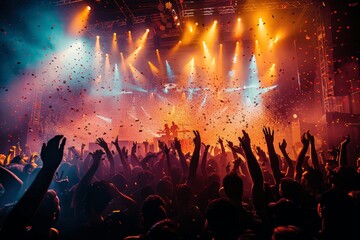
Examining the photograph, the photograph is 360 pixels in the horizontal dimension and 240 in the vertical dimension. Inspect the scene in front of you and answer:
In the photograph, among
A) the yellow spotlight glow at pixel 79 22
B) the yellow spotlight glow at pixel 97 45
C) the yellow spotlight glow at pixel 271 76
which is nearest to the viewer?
the yellow spotlight glow at pixel 79 22

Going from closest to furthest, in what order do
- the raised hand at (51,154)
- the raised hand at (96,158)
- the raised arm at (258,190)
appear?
1. the raised hand at (51,154)
2. the raised arm at (258,190)
3. the raised hand at (96,158)

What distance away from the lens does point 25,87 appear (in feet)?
39.1

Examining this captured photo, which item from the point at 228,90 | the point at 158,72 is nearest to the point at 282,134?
the point at 228,90

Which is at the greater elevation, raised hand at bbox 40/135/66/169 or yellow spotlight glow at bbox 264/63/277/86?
yellow spotlight glow at bbox 264/63/277/86

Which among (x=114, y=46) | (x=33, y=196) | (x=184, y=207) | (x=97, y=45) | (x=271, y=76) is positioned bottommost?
(x=184, y=207)

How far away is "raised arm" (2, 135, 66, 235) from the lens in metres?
1.50

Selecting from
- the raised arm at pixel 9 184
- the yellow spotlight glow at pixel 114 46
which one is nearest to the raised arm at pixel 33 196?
the raised arm at pixel 9 184

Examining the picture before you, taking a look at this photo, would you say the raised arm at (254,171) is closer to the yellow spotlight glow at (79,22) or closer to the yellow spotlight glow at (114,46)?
the yellow spotlight glow at (79,22)

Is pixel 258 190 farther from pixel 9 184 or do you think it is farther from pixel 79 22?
pixel 79 22

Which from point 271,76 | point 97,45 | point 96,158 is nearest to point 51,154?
point 96,158

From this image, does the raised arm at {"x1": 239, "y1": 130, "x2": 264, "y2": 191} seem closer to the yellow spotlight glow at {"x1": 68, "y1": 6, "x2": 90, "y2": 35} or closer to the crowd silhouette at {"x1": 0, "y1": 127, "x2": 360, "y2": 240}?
the crowd silhouette at {"x1": 0, "y1": 127, "x2": 360, "y2": 240}

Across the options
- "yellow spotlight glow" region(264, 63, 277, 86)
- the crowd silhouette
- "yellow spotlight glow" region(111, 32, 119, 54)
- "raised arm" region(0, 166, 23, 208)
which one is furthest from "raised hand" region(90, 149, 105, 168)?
"yellow spotlight glow" region(264, 63, 277, 86)

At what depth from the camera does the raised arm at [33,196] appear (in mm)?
1496

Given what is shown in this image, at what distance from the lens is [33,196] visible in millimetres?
1648
